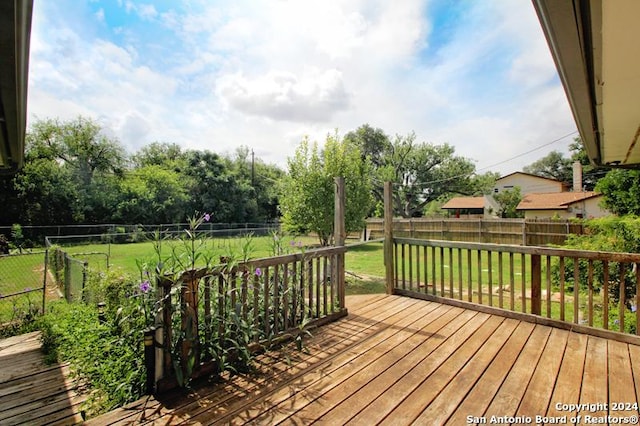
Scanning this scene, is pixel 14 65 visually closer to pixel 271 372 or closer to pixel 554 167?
pixel 271 372

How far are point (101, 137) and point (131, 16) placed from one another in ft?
64.4

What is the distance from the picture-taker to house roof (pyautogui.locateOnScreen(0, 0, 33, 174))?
1112 millimetres

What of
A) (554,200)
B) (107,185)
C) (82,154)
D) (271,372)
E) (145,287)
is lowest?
(271,372)

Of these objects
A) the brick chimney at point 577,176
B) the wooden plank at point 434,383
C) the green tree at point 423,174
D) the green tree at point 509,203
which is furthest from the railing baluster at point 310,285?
the green tree at point 509,203

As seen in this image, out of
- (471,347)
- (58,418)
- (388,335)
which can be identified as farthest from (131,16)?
(471,347)

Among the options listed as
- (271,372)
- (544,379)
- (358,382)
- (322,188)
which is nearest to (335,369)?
(358,382)

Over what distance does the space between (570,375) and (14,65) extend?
149 inches

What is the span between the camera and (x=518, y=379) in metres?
2.07

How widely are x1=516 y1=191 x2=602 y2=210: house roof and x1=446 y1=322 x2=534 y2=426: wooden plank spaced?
814 inches

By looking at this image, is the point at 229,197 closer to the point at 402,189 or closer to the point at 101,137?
the point at 101,137

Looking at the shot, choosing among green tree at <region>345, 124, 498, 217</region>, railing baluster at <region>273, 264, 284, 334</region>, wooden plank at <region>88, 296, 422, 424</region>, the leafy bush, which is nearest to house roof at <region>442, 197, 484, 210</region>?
green tree at <region>345, 124, 498, 217</region>

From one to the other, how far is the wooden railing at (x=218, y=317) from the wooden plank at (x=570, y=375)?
1.84 metres

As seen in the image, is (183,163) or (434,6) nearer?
(434,6)

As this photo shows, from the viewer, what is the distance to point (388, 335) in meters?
2.88
